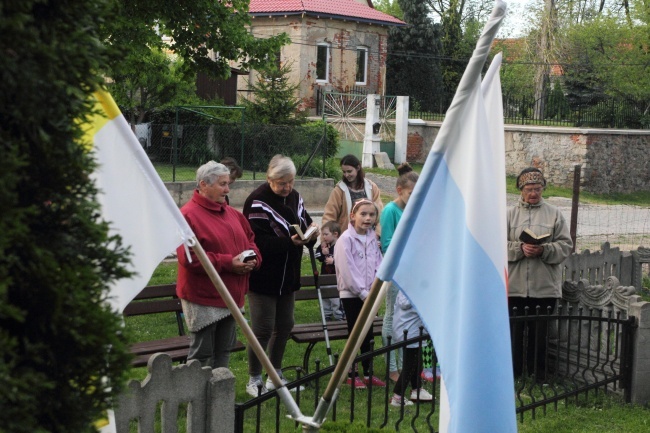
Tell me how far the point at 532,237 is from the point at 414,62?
41.5 m

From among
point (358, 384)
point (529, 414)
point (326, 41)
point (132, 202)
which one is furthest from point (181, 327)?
point (326, 41)

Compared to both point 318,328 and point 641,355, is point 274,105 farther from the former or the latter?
point 641,355

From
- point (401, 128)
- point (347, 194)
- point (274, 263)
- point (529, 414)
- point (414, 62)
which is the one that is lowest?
point (529, 414)

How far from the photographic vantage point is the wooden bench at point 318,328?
24.9 feet

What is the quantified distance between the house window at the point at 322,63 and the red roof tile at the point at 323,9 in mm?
1446

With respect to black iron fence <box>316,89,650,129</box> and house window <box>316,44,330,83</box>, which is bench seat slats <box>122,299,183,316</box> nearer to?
black iron fence <box>316,89,650,129</box>

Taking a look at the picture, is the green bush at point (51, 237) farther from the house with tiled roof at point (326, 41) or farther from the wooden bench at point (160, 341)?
the house with tiled roof at point (326, 41)

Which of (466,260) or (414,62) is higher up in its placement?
(414,62)

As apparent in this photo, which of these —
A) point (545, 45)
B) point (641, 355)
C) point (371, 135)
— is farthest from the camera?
point (545, 45)

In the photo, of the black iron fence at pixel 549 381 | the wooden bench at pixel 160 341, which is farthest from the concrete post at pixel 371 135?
the wooden bench at pixel 160 341

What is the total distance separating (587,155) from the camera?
27047 mm

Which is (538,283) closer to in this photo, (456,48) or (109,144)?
(109,144)

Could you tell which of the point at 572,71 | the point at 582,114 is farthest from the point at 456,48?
the point at 582,114

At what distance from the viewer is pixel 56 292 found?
2180mm
